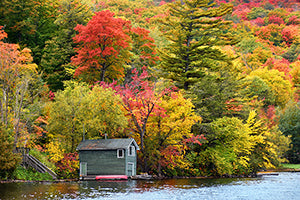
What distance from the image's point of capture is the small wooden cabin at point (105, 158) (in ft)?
147

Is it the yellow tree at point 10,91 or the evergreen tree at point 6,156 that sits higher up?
the yellow tree at point 10,91

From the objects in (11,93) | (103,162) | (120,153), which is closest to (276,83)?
(120,153)

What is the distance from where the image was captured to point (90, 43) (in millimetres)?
54188

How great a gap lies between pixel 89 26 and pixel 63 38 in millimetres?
8720

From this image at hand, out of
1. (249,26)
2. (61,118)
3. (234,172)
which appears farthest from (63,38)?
(249,26)

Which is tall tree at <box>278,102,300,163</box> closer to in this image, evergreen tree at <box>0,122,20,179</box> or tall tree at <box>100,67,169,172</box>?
tall tree at <box>100,67,169,172</box>

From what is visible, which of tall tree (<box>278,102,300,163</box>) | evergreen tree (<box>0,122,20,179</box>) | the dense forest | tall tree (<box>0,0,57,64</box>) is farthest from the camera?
tall tree (<box>278,102,300,163</box>)

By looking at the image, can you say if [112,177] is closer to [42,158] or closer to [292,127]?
[42,158]

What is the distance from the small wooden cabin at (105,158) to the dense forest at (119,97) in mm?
1336

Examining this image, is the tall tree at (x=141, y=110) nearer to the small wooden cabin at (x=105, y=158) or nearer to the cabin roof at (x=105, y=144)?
the small wooden cabin at (x=105, y=158)

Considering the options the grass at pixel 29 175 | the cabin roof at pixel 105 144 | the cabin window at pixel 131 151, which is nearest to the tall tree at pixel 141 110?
the cabin window at pixel 131 151

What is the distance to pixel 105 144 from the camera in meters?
45.0

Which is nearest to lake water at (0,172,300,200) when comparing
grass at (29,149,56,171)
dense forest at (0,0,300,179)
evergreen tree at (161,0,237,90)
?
grass at (29,149,56,171)

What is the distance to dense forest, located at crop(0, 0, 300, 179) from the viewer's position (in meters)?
44.2
